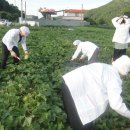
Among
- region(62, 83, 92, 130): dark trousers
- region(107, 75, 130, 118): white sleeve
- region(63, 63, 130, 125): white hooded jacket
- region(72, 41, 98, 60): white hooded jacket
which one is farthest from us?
region(72, 41, 98, 60): white hooded jacket

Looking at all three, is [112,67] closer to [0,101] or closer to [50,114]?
[50,114]

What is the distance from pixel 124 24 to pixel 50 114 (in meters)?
5.95

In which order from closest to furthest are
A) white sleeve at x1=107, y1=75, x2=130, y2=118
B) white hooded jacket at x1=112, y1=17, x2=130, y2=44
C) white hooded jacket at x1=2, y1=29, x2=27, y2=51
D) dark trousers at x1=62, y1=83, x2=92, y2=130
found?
white sleeve at x1=107, y1=75, x2=130, y2=118 → dark trousers at x1=62, y1=83, x2=92, y2=130 → white hooded jacket at x1=2, y1=29, x2=27, y2=51 → white hooded jacket at x1=112, y1=17, x2=130, y2=44

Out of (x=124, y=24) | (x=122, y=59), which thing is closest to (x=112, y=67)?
(x=122, y=59)

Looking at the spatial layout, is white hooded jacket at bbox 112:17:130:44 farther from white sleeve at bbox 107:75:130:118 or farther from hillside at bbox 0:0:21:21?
hillside at bbox 0:0:21:21

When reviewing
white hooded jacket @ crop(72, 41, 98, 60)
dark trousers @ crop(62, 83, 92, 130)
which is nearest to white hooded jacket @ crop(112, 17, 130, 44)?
white hooded jacket @ crop(72, 41, 98, 60)

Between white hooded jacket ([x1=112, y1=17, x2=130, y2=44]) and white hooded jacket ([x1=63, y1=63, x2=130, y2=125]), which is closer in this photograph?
white hooded jacket ([x1=63, y1=63, x2=130, y2=125])

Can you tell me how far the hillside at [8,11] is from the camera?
258ft

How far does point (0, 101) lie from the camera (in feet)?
21.5

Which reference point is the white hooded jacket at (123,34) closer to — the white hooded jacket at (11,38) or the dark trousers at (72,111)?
the white hooded jacket at (11,38)

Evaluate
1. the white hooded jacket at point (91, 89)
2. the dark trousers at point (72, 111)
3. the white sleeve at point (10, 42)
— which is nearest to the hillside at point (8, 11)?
the white sleeve at point (10, 42)

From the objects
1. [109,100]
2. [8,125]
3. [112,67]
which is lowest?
[8,125]

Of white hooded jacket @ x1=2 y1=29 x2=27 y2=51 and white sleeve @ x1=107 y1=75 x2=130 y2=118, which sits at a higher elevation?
white hooded jacket @ x1=2 y1=29 x2=27 y2=51

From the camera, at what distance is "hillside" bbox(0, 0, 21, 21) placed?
7849cm
